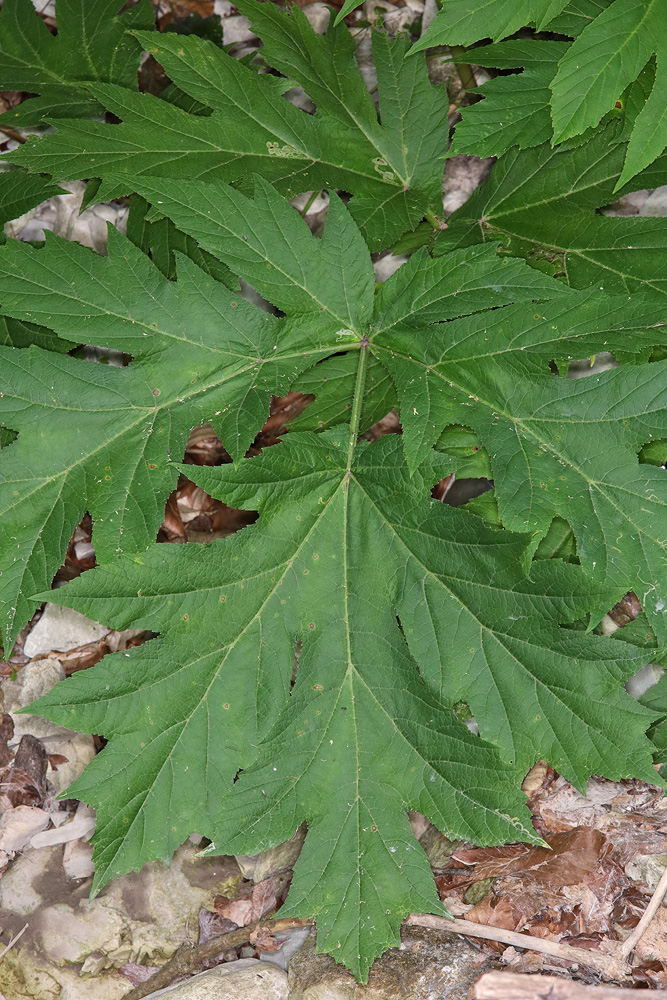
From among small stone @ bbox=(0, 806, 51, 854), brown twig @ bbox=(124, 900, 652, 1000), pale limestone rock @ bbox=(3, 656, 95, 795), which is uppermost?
pale limestone rock @ bbox=(3, 656, 95, 795)

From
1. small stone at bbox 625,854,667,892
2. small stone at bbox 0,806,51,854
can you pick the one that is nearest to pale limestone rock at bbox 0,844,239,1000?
small stone at bbox 0,806,51,854

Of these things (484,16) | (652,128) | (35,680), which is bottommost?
(35,680)

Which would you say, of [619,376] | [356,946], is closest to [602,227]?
[619,376]

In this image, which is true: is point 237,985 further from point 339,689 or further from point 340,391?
point 340,391

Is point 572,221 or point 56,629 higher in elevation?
point 572,221

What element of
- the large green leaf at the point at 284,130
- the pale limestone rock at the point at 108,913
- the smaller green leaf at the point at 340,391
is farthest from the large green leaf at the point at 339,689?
the large green leaf at the point at 284,130

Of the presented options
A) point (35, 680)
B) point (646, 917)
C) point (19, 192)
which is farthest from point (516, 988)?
point (19, 192)

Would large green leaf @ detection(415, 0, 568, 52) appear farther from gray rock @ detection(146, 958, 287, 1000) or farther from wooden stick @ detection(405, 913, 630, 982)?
gray rock @ detection(146, 958, 287, 1000)
